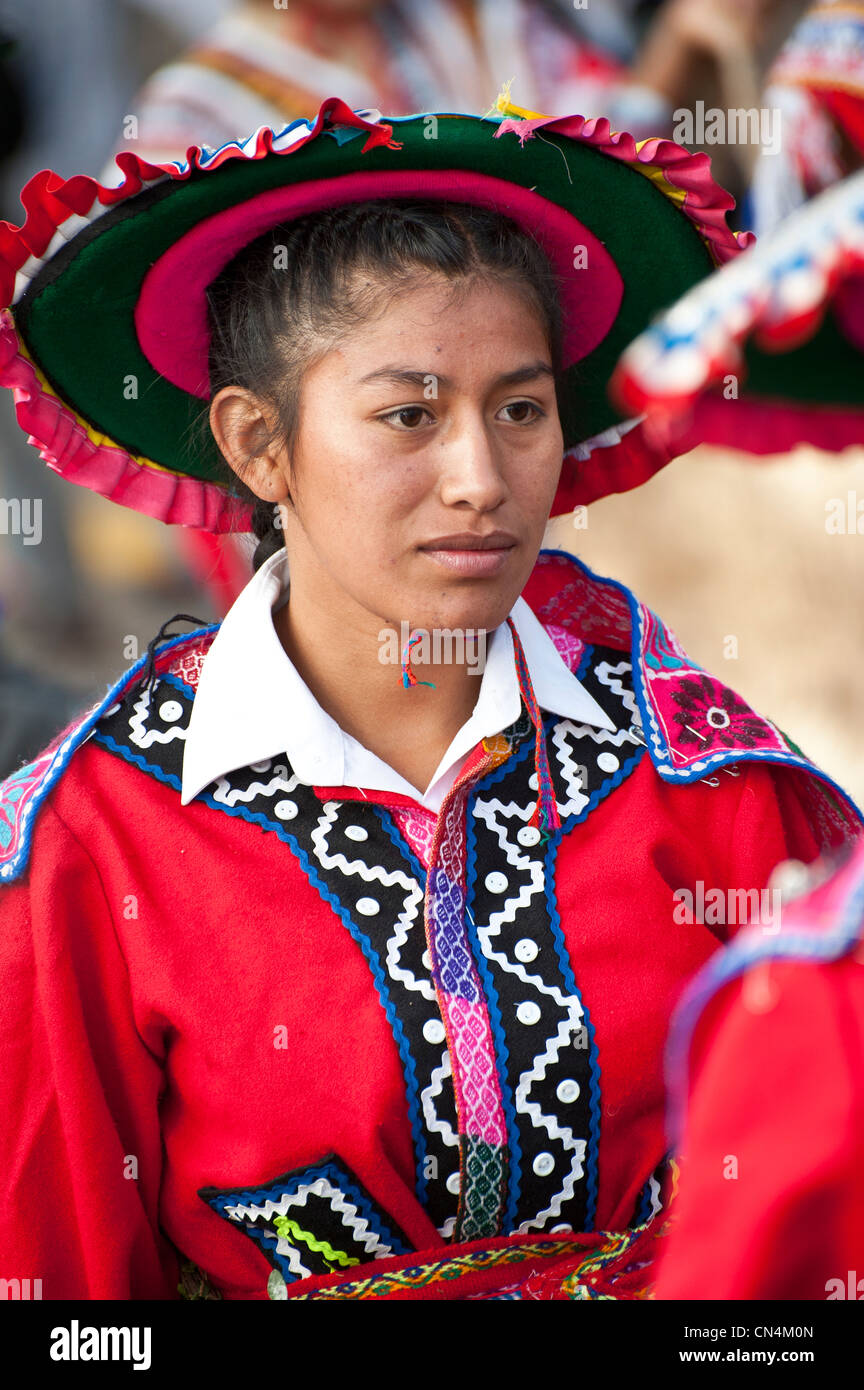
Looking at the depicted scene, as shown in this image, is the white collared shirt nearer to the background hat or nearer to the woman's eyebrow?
the woman's eyebrow

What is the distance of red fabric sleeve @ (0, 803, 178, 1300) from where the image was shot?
1437 millimetres

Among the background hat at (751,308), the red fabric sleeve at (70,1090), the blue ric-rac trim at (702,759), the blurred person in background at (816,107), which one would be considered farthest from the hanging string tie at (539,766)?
the blurred person in background at (816,107)

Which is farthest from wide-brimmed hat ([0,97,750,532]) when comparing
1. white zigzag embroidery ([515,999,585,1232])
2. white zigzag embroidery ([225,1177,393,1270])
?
white zigzag embroidery ([225,1177,393,1270])

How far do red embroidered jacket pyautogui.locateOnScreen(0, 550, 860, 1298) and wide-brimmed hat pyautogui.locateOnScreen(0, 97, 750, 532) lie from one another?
381mm

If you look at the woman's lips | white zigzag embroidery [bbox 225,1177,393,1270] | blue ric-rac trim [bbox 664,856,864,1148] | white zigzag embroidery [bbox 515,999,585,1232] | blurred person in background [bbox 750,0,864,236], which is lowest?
white zigzag embroidery [bbox 225,1177,393,1270]

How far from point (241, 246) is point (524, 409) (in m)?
0.37

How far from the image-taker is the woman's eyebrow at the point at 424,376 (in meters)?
1.42

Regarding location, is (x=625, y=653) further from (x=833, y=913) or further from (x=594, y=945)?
(x=833, y=913)

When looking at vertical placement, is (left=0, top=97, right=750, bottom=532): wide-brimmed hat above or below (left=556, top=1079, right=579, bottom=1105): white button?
above

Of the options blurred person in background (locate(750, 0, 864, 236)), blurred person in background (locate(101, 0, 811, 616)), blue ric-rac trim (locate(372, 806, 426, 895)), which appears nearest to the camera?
blue ric-rac trim (locate(372, 806, 426, 895))

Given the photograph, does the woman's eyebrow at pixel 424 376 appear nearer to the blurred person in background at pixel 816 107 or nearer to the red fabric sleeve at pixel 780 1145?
the red fabric sleeve at pixel 780 1145

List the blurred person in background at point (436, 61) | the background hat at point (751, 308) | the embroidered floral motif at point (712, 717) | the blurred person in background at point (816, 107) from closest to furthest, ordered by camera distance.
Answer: the background hat at point (751, 308)
the embroidered floral motif at point (712, 717)
the blurred person in background at point (816, 107)
the blurred person in background at point (436, 61)

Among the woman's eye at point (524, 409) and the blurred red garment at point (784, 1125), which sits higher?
the woman's eye at point (524, 409)

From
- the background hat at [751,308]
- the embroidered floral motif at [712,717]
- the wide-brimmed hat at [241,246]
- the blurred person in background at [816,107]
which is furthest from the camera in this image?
the blurred person in background at [816,107]
